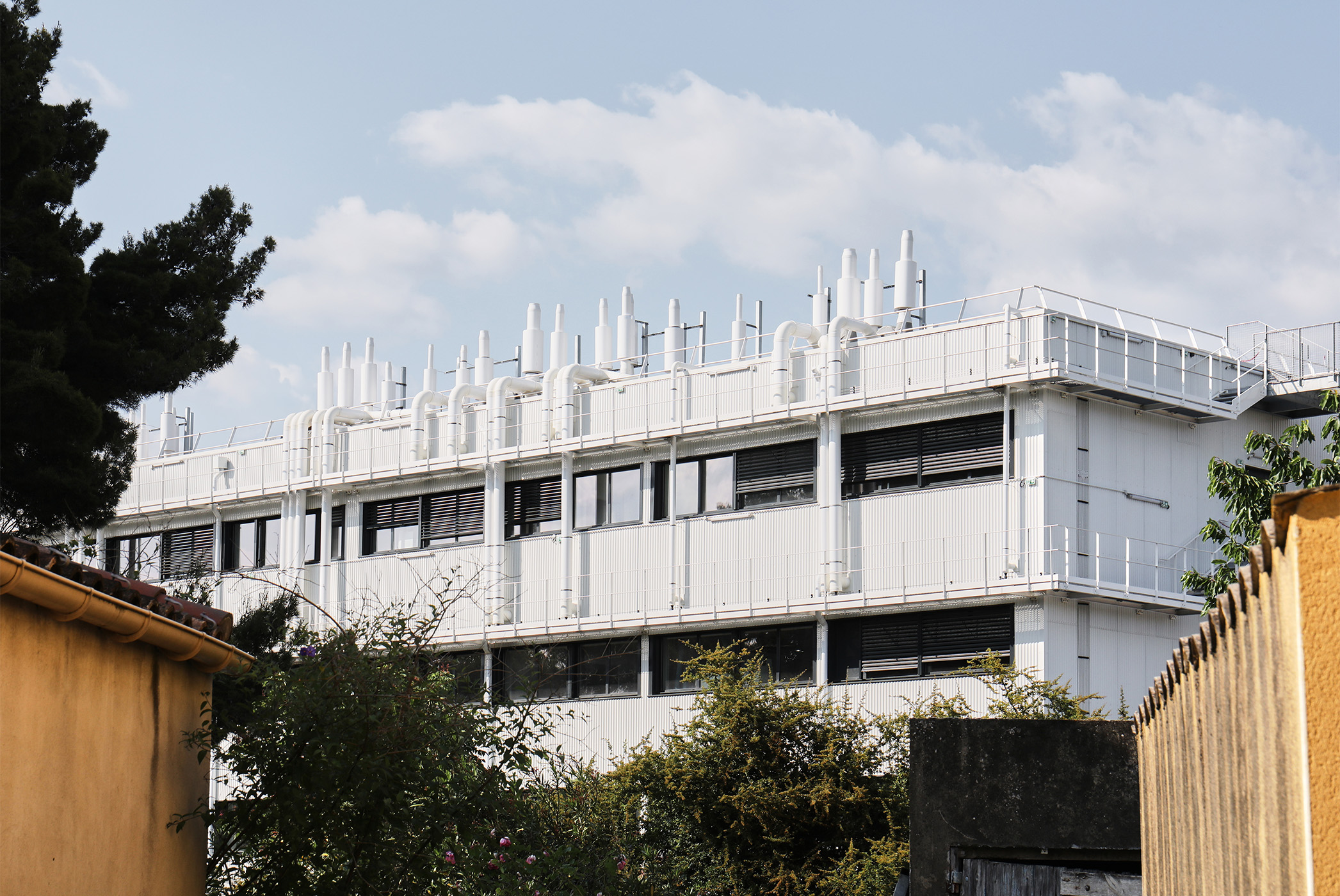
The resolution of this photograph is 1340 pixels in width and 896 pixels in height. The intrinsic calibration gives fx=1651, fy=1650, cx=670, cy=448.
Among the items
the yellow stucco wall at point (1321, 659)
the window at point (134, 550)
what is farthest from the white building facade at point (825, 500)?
the yellow stucco wall at point (1321, 659)

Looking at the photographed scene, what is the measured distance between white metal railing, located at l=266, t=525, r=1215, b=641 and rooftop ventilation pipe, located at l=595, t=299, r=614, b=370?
529cm

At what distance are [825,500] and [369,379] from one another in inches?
676

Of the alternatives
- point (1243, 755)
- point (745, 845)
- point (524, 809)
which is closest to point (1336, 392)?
point (745, 845)

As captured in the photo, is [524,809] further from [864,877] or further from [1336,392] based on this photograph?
[1336,392]

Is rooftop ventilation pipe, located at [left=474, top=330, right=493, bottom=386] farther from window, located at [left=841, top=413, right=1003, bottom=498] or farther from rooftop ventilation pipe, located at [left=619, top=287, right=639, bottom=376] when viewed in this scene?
window, located at [left=841, top=413, right=1003, bottom=498]

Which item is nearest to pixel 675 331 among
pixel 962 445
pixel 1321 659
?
pixel 962 445

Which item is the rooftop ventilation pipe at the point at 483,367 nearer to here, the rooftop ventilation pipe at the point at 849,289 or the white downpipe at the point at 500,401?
the white downpipe at the point at 500,401

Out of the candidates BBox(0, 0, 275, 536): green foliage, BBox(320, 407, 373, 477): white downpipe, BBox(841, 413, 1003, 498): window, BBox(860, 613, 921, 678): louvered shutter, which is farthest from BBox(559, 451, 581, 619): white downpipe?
BBox(0, 0, 275, 536): green foliage

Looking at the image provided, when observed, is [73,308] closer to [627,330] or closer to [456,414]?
[456,414]

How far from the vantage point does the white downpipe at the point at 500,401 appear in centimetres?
3234

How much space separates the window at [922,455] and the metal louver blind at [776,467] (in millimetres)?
727

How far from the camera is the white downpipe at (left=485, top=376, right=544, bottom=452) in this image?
106ft

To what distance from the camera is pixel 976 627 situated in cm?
2672

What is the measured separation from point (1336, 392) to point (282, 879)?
1388cm
